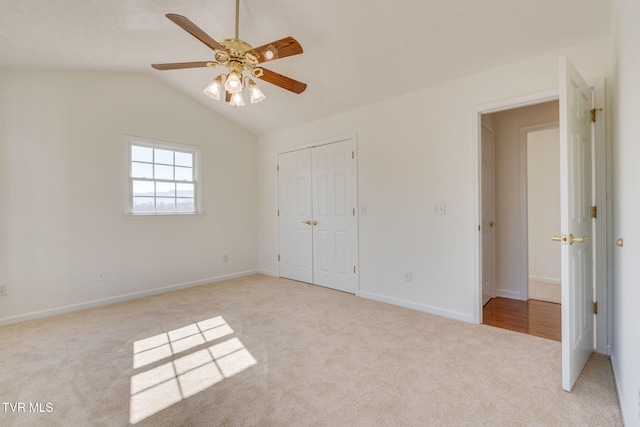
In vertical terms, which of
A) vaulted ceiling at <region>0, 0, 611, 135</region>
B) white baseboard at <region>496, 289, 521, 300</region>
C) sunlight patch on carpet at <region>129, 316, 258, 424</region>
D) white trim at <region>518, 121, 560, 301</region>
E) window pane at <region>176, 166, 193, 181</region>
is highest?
vaulted ceiling at <region>0, 0, 611, 135</region>

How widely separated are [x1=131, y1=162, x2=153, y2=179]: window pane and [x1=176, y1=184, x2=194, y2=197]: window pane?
41 cm

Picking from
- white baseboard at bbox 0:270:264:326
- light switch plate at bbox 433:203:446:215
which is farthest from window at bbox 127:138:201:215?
light switch plate at bbox 433:203:446:215

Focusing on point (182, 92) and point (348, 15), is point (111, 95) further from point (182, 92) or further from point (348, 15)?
point (348, 15)

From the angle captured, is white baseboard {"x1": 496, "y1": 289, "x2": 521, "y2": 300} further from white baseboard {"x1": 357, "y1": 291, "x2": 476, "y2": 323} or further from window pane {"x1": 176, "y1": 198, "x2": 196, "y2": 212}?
window pane {"x1": 176, "y1": 198, "x2": 196, "y2": 212}

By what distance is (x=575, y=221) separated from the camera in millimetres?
1931

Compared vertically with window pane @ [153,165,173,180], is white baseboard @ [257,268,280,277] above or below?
below

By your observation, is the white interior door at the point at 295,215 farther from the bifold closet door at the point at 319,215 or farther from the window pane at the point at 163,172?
the window pane at the point at 163,172

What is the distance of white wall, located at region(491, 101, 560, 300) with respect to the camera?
3.74 metres

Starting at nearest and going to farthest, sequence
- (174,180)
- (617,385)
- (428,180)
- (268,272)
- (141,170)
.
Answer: (617,385) → (428,180) → (141,170) → (174,180) → (268,272)

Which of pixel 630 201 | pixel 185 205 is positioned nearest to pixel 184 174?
pixel 185 205

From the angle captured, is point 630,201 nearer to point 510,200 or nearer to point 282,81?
point 282,81

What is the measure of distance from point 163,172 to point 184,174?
0.30 m

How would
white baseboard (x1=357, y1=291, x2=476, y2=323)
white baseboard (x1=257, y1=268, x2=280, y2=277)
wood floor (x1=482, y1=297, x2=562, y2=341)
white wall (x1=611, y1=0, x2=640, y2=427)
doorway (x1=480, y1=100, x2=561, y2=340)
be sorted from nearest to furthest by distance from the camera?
white wall (x1=611, y1=0, x2=640, y2=427) → wood floor (x1=482, y1=297, x2=562, y2=341) → white baseboard (x1=357, y1=291, x2=476, y2=323) → doorway (x1=480, y1=100, x2=561, y2=340) → white baseboard (x1=257, y1=268, x2=280, y2=277)

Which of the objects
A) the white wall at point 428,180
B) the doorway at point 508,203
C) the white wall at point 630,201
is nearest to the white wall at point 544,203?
the doorway at point 508,203
